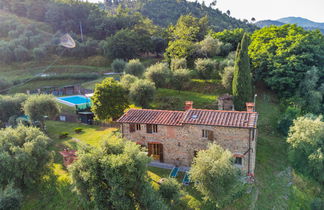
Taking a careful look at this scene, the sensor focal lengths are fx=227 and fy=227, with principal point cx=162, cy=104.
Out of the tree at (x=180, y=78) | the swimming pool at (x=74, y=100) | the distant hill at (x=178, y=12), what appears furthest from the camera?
the distant hill at (x=178, y=12)

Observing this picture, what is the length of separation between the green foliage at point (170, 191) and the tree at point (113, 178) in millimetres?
1183

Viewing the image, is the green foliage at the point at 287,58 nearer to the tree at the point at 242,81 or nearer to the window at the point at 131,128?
the tree at the point at 242,81

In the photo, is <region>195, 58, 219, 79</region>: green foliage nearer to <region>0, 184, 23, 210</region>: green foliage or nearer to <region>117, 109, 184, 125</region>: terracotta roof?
<region>117, 109, 184, 125</region>: terracotta roof

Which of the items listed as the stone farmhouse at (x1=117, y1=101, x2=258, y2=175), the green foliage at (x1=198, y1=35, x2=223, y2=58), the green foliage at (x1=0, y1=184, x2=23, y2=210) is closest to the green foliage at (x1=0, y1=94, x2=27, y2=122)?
the green foliage at (x1=0, y1=184, x2=23, y2=210)

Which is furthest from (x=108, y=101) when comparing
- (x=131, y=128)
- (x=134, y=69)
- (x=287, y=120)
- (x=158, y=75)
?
(x=287, y=120)

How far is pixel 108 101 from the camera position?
32.1 metres

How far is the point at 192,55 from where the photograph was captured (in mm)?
51469

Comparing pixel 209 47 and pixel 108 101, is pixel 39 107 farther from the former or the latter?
pixel 209 47

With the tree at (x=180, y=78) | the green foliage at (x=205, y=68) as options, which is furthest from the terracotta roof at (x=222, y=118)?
the green foliage at (x=205, y=68)

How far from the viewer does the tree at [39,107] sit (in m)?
31.4

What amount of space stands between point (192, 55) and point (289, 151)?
104ft

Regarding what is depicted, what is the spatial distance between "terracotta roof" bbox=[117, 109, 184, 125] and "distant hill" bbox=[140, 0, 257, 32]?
101492 mm

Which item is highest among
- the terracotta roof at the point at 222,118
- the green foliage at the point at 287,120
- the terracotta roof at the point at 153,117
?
the terracotta roof at the point at 222,118

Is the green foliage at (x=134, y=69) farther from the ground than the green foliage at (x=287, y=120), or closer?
farther from the ground
